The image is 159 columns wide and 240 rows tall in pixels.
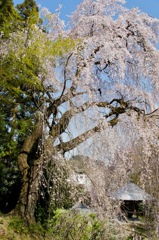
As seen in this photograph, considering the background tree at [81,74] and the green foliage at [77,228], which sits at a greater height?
the background tree at [81,74]

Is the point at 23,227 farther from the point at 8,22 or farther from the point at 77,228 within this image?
the point at 8,22

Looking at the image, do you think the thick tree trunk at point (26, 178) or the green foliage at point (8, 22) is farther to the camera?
the green foliage at point (8, 22)

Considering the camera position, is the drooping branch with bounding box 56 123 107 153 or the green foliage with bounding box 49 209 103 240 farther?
the drooping branch with bounding box 56 123 107 153

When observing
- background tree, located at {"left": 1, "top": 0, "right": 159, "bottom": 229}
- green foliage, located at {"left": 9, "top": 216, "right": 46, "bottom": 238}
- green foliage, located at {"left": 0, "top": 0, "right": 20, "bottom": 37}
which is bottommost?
green foliage, located at {"left": 9, "top": 216, "right": 46, "bottom": 238}

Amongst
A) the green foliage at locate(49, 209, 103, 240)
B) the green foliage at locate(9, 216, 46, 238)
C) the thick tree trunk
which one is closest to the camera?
the green foliage at locate(49, 209, 103, 240)

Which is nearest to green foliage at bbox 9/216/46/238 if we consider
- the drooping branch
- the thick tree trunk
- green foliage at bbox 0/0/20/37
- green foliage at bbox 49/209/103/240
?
the thick tree trunk

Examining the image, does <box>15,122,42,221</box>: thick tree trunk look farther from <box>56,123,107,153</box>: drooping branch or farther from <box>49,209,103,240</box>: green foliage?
<box>49,209,103,240</box>: green foliage

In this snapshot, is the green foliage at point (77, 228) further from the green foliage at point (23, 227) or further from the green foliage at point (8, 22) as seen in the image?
the green foliage at point (8, 22)

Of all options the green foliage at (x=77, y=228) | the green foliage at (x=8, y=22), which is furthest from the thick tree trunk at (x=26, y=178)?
the green foliage at (x=8, y=22)

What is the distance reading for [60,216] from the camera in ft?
13.2

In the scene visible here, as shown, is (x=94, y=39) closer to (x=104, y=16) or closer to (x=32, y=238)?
(x=104, y=16)

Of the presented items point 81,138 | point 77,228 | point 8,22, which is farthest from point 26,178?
point 8,22

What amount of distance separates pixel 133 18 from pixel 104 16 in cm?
71

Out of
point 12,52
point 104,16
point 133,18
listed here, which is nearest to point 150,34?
point 133,18
